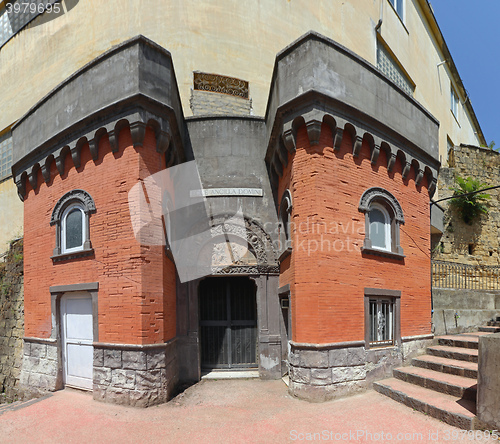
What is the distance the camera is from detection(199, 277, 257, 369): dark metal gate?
10383mm

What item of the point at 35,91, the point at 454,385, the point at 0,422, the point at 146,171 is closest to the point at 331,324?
the point at 454,385

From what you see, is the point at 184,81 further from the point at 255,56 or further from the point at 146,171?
the point at 146,171

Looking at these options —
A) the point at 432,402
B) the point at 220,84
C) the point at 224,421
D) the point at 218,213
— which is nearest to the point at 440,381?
the point at 432,402

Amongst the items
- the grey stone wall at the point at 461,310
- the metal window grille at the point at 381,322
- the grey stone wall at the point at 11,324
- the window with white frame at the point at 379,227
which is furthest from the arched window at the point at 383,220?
the grey stone wall at the point at 11,324

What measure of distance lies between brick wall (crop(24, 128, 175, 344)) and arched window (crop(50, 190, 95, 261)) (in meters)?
0.16

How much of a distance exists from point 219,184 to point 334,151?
3588mm

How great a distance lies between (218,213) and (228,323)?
3091mm

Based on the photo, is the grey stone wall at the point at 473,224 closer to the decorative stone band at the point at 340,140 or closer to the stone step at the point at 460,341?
the stone step at the point at 460,341

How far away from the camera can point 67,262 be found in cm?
883

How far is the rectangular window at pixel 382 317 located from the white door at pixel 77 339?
6218mm

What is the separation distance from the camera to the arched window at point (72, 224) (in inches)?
335

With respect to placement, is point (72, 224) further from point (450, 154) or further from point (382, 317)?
point (450, 154)

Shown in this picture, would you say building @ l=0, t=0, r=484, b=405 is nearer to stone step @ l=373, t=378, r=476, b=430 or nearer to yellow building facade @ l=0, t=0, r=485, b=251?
yellow building facade @ l=0, t=0, r=485, b=251

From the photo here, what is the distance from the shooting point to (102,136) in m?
8.34
